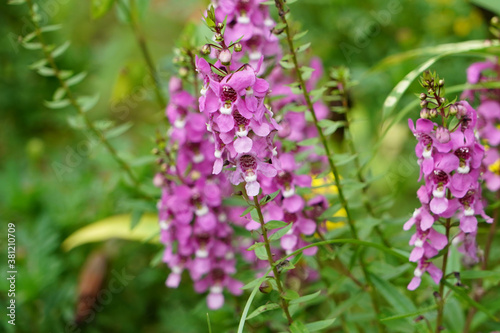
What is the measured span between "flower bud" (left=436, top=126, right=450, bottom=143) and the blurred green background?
0.49m

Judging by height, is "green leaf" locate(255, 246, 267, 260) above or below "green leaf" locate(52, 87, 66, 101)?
below

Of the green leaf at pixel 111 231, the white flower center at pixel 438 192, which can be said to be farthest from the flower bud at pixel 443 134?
the green leaf at pixel 111 231

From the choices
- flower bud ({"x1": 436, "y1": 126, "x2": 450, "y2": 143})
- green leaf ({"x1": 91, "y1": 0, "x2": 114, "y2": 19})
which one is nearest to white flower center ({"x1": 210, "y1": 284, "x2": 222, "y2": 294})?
flower bud ({"x1": 436, "y1": 126, "x2": 450, "y2": 143})

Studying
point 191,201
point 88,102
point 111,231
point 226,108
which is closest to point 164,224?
point 191,201

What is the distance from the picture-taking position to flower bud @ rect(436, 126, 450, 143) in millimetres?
1019

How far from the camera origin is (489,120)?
1.53 metres

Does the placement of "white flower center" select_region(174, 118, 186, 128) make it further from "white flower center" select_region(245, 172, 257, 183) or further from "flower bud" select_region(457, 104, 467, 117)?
"flower bud" select_region(457, 104, 467, 117)

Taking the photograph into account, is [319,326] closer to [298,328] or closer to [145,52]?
[298,328]

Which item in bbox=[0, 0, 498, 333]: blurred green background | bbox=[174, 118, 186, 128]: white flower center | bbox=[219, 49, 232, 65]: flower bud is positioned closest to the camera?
bbox=[219, 49, 232, 65]: flower bud

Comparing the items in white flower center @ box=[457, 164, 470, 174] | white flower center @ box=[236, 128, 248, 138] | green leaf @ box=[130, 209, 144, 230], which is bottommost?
green leaf @ box=[130, 209, 144, 230]

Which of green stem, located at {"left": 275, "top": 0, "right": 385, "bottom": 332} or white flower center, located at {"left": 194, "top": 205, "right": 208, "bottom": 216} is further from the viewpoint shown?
white flower center, located at {"left": 194, "top": 205, "right": 208, "bottom": 216}

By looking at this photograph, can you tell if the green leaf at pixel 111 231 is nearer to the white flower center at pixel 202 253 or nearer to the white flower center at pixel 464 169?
the white flower center at pixel 202 253

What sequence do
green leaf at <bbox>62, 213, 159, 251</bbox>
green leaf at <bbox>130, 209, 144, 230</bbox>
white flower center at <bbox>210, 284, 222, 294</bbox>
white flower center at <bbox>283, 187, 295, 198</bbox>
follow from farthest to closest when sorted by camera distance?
1. green leaf at <bbox>62, 213, 159, 251</bbox>
2. green leaf at <bbox>130, 209, 144, 230</bbox>
3. white flower center at <bbox>210, 284, 222, 294</bbox>
4. white flower center at <bbox>283, 187, 295, 198</bbox>

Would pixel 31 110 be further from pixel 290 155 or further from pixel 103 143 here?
pixel 290 155
